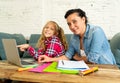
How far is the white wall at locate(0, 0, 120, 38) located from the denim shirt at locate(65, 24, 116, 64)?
3.99 feet

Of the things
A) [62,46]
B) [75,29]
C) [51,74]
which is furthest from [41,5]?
[51,74]

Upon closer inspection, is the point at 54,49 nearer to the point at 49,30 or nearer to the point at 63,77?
the point at 49,30

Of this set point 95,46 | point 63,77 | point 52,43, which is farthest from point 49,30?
point 63,77

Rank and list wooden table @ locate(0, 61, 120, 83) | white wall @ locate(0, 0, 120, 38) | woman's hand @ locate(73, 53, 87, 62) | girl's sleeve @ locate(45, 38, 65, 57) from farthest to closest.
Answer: white wall @ locate(0, 0, 120, 38) → girl's sleeve @ locate(45, 38, 65, 57) → woman's hand @ locate(73, 53, 87, 62) → wooden table @ locate(0, 61, 120, 83)

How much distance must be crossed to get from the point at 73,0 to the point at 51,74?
212 cm

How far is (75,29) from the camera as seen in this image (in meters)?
1.74

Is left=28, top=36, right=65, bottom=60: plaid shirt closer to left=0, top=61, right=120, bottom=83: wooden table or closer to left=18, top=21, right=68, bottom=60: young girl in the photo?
left=18, top=21, right=68, bottom=60: young girl

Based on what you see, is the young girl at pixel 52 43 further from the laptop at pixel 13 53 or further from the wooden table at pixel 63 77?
the wooden table at pixel 63 77

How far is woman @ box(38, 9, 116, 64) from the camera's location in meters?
1.67

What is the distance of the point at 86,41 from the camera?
1771 millimetres

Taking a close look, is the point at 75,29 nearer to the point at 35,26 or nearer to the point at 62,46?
the point at 62,46

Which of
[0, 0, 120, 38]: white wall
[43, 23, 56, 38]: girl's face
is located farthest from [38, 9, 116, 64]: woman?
[0, 0, 120, 38]: white wall

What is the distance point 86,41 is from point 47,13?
1563mm

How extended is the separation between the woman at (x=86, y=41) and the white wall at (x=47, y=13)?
1198 millimetres
